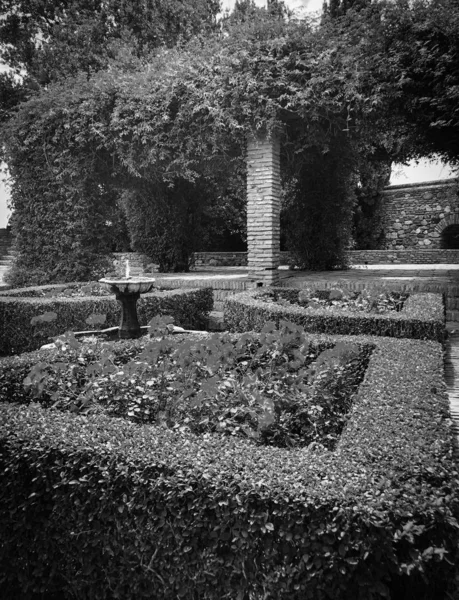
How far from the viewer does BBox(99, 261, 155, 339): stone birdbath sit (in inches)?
211

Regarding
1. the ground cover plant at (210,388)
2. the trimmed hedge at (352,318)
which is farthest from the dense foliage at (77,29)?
the ground cover plant at (210,388)

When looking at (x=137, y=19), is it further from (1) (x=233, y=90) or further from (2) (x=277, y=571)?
(2) (x=277, y=571)

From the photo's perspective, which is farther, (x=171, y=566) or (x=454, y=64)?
(x=454, y=64)

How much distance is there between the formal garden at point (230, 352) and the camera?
1.59 meters

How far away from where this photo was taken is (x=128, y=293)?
5.46 m

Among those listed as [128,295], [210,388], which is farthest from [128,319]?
[210,388]

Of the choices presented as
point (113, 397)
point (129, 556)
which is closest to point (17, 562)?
point (129, 556)

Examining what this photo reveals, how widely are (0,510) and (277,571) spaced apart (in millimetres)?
1180

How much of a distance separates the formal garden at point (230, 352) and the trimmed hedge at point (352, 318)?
28 mm

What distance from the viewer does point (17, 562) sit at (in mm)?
2002

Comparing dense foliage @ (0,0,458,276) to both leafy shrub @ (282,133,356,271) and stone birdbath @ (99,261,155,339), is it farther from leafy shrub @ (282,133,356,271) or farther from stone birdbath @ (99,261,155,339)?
stone birdbath @ (99,261,155,339)

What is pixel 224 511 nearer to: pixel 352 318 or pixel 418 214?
pixel 352 318

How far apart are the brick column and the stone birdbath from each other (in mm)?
2935

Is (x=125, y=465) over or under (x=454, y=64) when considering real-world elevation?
under
